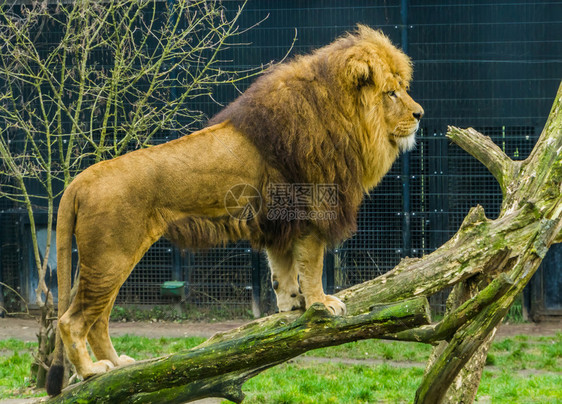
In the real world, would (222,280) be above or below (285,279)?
below

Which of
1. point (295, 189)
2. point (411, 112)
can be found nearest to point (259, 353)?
point (295, 189)

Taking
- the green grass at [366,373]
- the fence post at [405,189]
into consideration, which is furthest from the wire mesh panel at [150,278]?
the fence post at [405,189]

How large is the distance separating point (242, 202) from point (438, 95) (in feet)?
20.6

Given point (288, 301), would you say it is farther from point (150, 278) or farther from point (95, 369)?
point (150, 278)

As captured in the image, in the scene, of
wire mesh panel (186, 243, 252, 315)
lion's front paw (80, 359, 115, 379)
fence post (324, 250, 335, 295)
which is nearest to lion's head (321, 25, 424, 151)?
lion's front paw (80, 359, 115, 379)

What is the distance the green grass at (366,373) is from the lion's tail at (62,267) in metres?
2.78

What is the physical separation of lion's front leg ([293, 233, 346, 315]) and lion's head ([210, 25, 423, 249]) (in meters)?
0.09

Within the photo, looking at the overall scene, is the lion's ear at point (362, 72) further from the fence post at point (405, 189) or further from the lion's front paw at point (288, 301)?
the fence post at point (405, 189)

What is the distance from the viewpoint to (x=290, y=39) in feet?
34.3

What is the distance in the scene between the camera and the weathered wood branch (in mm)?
3900

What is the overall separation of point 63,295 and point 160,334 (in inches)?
221

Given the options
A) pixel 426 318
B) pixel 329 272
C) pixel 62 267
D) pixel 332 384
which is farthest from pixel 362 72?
pixel 329 272

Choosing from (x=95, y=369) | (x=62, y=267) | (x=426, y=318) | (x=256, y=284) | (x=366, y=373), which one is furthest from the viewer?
(x=256, y=284)

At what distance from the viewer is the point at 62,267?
4.50 meters
